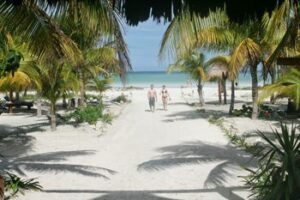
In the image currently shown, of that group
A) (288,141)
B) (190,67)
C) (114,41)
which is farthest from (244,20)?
(190,67)

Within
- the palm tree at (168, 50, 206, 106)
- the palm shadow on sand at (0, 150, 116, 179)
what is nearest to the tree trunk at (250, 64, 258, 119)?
the palm shadow on sand at (0, 150, 116, 179)

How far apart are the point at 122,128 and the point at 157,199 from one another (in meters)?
11.3

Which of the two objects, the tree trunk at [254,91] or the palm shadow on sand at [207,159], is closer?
the palm shadow on sand at [207,159]

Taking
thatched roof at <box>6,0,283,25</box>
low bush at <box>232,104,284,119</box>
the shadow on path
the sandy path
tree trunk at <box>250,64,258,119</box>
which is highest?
thatched roof at <box>6,0,283,25</box>

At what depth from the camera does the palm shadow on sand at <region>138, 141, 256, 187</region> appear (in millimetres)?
10359

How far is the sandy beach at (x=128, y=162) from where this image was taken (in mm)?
8992

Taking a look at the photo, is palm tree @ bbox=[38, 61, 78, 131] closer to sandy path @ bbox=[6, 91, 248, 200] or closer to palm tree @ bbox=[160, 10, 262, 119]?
sandy path @ bbox=[6, 91, 248, 200]

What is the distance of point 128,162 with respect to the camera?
1190 cm

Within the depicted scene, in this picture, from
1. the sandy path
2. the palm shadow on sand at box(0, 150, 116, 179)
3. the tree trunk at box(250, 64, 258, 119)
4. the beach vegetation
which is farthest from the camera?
the tree trunk at box(250, 64, 258, 119)

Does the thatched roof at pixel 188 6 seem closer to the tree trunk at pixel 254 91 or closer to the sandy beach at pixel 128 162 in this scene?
the sandy beach at pixel 128 162

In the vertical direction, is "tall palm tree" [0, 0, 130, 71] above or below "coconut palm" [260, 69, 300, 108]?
above

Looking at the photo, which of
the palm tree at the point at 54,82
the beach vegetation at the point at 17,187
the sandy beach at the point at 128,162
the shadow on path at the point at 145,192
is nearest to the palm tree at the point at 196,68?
the sandy beach at the point at 128,162

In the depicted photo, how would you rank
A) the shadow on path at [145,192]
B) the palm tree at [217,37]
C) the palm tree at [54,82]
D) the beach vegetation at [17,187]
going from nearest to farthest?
the palm tree at [217,37] → the shadow on path at [145,192] → the beach vegetation at [17,187] → the palm tree at [54,82]

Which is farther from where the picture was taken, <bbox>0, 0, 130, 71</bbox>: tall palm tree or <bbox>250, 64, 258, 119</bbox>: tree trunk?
<bbox>250, 64, 258, 119</bbox>: tree trunk
